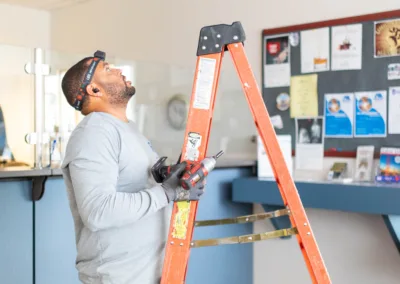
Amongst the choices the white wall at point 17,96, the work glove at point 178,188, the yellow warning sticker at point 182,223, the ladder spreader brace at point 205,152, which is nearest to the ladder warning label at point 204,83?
the ladder spreader brace at point 205,152

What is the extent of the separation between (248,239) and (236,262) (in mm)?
1643

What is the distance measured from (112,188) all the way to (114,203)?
0.15 feet

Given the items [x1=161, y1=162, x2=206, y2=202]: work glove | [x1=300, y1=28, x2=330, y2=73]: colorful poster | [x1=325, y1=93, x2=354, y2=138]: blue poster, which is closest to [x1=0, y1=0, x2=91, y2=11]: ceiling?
[x1=300, y1=28, x2=330, y2=73]: colorful poster

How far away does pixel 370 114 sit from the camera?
276 centimetres

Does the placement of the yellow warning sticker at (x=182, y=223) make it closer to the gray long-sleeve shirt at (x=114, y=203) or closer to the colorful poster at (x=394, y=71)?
the gray long-sleeve shirt at (x=114, y=203)

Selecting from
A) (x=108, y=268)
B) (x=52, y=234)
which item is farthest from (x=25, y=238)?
(x=108, y=268)

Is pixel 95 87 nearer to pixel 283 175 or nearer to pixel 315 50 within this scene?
pixel 283 175

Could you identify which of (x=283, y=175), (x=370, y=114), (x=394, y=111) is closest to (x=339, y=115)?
(x=370, y=114)

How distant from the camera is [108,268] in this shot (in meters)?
1.58

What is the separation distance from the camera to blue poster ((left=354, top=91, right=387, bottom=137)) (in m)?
2.72

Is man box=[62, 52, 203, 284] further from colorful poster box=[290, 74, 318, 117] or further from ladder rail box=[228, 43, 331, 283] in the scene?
colorful poster box=[290, 74, 318, 117]

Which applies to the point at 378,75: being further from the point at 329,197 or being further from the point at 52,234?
the point at 52,234

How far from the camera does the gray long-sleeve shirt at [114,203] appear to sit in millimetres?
1469

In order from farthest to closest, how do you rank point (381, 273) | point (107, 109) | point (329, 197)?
point (381, 273) < point (329, 197) < point (107, 109)
